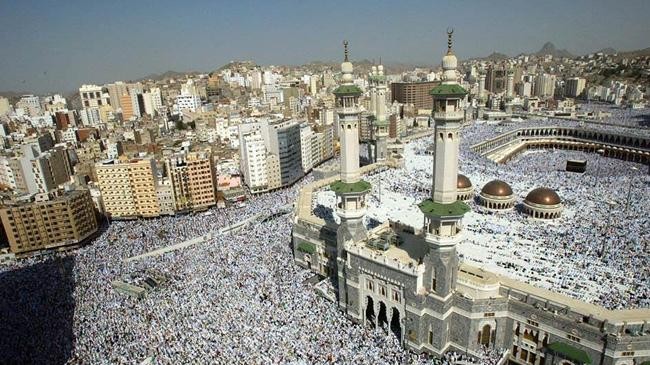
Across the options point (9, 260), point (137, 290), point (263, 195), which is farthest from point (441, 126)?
point (9, 260)

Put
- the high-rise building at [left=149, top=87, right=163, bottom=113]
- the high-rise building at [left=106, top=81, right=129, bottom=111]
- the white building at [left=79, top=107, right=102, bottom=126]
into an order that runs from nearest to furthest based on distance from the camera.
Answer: the white building at [left=79, top=107, right=102, bottom=126], the high-rise building at [left=149, top=87, right=163, bottom=113], the high-rise building at [left=106, top=81, right=129, bottom=111]

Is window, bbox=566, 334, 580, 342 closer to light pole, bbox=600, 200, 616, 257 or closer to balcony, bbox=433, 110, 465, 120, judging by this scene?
light pole, bbox=600, 200, 616, 257

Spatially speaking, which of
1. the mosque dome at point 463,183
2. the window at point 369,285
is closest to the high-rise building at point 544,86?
the mosque dome at point 463,183

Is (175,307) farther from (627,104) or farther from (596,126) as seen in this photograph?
(627,104)

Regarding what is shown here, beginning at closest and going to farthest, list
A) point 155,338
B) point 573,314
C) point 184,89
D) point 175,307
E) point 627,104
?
point 573,314, point 155,338, point 175,307, point 627,104, point 184,89

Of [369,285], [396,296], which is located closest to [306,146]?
[369,285]

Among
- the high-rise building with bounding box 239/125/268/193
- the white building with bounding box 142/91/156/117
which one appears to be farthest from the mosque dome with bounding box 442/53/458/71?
the white building with bounding box 142/91/156/117
